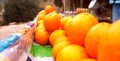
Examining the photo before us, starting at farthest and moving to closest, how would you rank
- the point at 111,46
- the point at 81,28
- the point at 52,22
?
the point at 52,22 → the point at 81,28 → the point at 111,46

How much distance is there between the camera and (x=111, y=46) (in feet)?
2.01

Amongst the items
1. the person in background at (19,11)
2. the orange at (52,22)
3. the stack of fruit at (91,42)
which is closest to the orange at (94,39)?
the stack of fruit at (91,42)

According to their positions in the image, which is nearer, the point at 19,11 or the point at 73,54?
the point at 73,54

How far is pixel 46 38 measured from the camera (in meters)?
1.82

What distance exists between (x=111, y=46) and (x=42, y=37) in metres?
1.21

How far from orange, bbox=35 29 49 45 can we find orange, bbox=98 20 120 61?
1.18 metres

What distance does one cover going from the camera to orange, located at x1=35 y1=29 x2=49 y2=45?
5.93 ft

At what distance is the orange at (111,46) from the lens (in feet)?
1.99

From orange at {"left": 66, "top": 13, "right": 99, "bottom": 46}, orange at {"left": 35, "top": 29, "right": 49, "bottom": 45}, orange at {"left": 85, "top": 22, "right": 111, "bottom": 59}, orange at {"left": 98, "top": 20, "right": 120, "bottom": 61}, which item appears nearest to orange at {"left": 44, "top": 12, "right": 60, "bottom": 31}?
orange at {"left": 35, "top": 29, "right": 49, "bottom": 45}

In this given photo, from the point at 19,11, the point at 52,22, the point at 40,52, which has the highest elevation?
the point at 52,22

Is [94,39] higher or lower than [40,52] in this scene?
higher

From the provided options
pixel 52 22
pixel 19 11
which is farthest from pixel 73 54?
pixel 19 11

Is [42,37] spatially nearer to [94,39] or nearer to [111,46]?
[94,39]

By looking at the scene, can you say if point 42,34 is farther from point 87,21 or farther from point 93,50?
point 93,50
